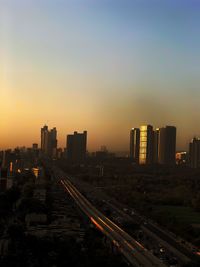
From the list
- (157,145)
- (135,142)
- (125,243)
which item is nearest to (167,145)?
(157,145)

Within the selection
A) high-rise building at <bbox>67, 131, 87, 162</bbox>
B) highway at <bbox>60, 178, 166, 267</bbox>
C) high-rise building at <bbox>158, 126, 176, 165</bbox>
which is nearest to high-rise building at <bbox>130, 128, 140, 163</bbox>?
high-rise building at <bbox>158, 126, 176, 165</bbox>

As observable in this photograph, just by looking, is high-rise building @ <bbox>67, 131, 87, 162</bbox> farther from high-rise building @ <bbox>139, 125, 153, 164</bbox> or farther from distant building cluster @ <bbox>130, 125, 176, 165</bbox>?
high-rise building @ <bbox>139, 125, 153, 164</bbox>

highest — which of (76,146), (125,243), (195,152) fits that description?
(76,146)

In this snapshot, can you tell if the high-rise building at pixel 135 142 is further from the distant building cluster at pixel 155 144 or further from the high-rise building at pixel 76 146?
the high-rise building at pixel 76 146

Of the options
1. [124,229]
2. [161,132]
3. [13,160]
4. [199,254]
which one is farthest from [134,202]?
[161,132]

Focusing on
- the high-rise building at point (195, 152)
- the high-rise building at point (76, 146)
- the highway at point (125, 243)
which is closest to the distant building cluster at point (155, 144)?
the high-rise building at point (195, 152)

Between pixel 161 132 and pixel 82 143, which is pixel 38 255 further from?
pixel 82 143

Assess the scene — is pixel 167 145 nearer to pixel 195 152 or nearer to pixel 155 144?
pixel 155 144

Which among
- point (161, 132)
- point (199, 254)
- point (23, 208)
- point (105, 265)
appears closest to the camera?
point (105, 265)
